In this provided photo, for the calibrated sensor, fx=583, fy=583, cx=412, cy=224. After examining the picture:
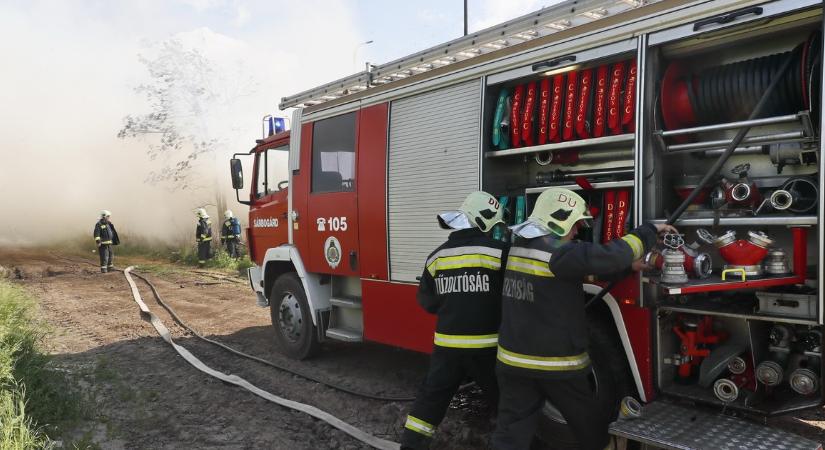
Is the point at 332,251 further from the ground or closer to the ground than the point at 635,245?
closer to the ground

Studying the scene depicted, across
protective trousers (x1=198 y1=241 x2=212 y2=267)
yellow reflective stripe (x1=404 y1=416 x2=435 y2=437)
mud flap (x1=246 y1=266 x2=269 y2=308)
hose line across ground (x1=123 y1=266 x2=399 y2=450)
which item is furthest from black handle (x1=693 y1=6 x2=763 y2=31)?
protective trousers (x1=198 y1=241 x2=212 y2=267)

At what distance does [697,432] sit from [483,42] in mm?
2872

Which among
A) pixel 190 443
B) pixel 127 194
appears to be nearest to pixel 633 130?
pixel 190 443

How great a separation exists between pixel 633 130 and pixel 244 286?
10.6 metres

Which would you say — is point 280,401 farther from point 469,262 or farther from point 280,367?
point 469,262

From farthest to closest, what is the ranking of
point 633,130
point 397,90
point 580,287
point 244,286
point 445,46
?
point 244,286 < point 397,90 < point 445,46 < point 633,130 < point 580,287

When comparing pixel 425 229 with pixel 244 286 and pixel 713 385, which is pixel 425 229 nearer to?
pixel 713 385

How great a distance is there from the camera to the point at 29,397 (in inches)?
169

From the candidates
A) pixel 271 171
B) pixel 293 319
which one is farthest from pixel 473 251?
pixel 271 171

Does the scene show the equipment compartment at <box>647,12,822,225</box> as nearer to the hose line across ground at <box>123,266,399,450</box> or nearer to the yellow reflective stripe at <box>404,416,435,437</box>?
the yellow reflective stripe at <box>404,416,435,437</box>

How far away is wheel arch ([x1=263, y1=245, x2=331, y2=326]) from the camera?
599 cm

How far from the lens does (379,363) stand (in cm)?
619

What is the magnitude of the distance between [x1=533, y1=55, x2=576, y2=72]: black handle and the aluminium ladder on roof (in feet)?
0.84

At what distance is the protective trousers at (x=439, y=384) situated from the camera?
3.52 meters
